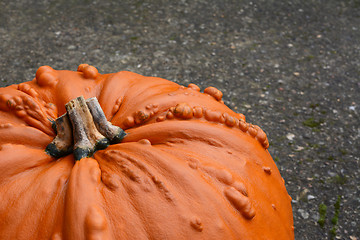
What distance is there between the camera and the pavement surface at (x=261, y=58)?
278 cm

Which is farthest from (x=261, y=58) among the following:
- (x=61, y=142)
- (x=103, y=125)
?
(x=61, y=142)

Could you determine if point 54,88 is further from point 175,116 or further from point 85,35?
point 85,35

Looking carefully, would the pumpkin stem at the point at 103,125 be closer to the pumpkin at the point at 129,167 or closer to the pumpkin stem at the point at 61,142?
the pumpkin at the point at 129,167

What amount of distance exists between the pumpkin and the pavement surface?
1122mm

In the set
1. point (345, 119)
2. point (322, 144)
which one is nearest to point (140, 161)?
point (322, 144)

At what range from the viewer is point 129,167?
4.69ft

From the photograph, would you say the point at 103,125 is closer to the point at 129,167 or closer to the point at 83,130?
the point at 83,130

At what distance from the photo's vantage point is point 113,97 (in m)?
1.81

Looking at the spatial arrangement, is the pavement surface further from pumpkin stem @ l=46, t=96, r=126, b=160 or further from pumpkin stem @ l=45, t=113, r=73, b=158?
pumpkin stem @ l=45, t=113, r=73, b=158

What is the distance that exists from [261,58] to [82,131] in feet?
9.37

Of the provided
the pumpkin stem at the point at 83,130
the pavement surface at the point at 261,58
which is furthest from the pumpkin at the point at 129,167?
the pavement surface at the point at 261,58

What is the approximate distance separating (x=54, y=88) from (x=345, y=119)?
2.57m

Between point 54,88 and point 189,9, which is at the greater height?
point 54,88

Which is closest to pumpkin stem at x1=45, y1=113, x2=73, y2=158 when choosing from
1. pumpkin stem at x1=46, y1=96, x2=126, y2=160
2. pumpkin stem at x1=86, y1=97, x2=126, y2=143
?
pumpkin stem at x1=46, y1=96, x2=126, y2=160
